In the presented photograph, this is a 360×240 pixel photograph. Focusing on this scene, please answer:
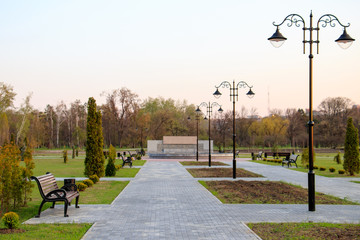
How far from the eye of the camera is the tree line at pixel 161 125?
218ft

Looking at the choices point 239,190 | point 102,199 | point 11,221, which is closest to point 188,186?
point 239,190

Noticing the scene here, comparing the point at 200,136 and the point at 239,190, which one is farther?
the point at 200,136

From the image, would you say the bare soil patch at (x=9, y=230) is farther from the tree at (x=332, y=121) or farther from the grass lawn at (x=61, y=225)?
the tree at (x=332, y=121)

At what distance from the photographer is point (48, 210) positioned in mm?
9406

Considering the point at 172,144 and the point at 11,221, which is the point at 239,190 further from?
the point at 172,144

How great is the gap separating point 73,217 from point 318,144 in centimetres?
7205

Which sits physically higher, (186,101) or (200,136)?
(186,101)

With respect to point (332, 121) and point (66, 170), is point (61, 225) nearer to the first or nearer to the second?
point (66, 170)

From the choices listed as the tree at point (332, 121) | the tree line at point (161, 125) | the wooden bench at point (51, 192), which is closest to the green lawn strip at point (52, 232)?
the wooden bench at point (51, 192)

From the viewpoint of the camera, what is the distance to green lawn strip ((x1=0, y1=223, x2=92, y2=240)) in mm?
6551

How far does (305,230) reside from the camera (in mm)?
7199

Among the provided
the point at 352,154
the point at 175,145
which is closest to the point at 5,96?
the point at 175,145

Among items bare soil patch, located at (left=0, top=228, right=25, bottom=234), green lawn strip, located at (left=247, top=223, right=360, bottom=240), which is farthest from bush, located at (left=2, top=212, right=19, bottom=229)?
green lawn strip, located at (left=247, top=223, right=360, bottom=240)

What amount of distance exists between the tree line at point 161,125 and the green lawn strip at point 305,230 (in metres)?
55.7
